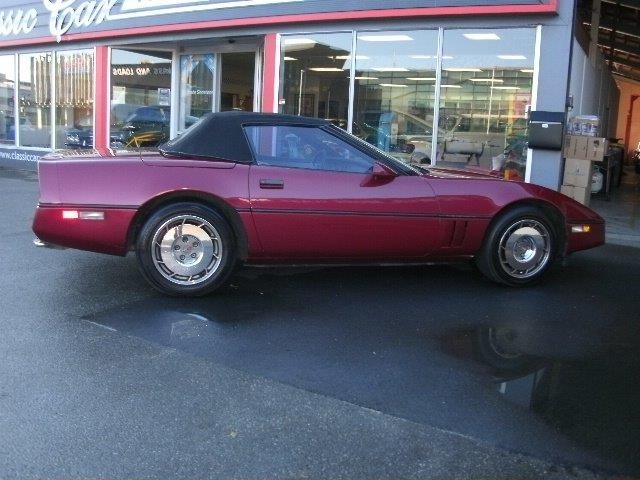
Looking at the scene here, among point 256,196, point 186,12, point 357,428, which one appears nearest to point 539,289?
point 256,196

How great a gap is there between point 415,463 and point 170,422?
1.17 m

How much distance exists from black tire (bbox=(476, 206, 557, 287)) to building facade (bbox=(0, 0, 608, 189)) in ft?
14.1

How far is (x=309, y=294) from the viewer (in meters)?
5.81

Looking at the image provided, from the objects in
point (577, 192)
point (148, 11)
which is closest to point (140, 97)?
point (148, 11)

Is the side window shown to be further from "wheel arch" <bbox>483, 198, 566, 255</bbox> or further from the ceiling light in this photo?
the ceiling light

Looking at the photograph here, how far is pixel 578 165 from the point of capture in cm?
1018

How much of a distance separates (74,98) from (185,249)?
12363mm

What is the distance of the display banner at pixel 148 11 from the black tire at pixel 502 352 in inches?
245

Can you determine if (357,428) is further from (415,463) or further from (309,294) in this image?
(309,294)

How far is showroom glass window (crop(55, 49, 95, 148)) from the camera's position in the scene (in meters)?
16.0

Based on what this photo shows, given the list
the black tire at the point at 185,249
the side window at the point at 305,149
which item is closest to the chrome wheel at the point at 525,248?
the side window at the point at 305,149

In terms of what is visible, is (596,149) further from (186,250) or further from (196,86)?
(196,86)

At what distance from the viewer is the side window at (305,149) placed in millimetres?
5684

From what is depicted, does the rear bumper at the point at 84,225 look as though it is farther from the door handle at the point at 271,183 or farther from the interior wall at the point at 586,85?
the interior wall at the point at 586,85
